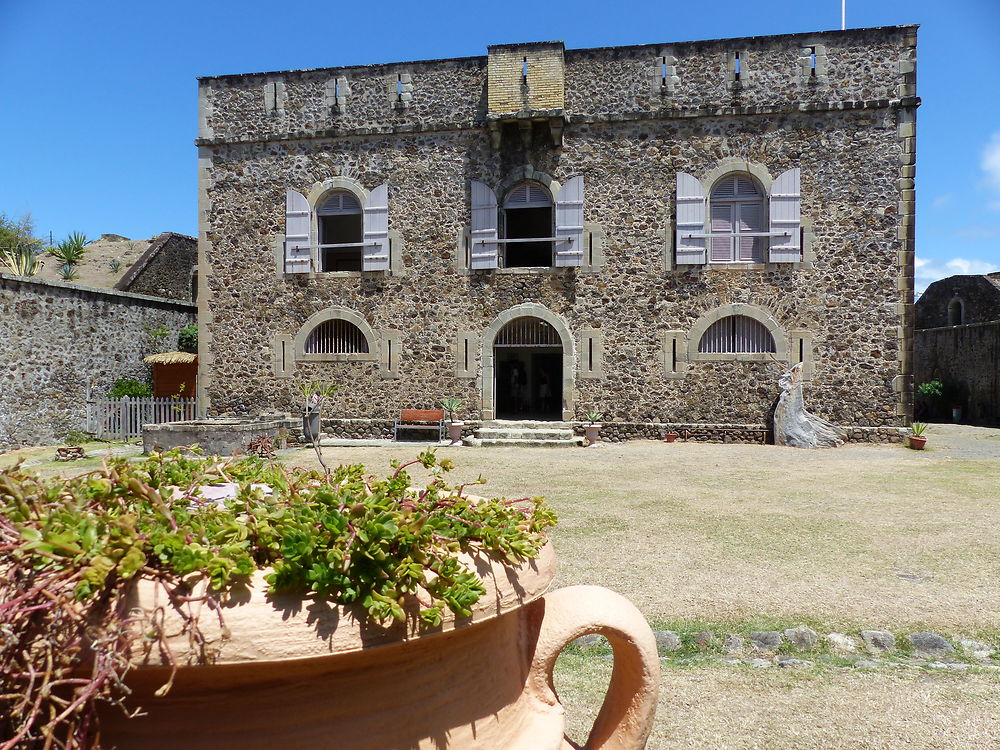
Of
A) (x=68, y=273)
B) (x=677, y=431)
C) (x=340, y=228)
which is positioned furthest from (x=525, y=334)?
(x=68, y=273)

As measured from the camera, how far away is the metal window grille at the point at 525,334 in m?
14.1

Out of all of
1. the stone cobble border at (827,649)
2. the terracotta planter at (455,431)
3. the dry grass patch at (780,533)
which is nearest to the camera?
the stone cobble border at (827,649)

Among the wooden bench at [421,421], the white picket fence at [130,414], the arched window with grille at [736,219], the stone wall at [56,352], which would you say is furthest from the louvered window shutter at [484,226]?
the stone wall at [56,352]

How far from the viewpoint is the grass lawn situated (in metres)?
2.82

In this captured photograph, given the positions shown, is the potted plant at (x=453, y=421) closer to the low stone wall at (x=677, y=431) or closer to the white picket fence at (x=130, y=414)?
the low stone wall at (x=677, y=431)

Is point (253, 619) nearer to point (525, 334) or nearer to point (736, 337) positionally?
point (736, 337)

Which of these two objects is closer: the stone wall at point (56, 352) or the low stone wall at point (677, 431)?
the low stone wall at point (677, 431)

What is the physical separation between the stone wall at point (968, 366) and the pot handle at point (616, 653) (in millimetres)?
22787

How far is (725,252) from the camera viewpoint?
13312mm

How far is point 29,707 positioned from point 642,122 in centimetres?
1410

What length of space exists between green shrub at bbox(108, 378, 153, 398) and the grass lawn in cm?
576

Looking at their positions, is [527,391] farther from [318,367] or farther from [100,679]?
[100,679]

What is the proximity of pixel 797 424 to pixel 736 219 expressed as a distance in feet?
14.2

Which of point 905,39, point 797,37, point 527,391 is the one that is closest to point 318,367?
point 527,391
